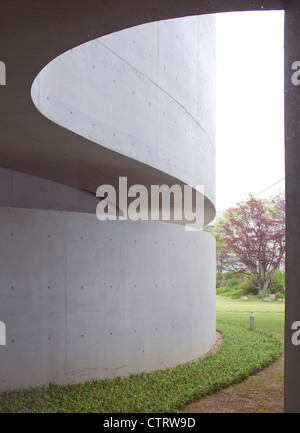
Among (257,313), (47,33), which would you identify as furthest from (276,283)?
(47,33)

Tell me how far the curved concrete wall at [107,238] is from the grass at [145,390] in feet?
1.05

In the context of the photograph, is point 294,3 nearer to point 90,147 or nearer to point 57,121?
point 57,121

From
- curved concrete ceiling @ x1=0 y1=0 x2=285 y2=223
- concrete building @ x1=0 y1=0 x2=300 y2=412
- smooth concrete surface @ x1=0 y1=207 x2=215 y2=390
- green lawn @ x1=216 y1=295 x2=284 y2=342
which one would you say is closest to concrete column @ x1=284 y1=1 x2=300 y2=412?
concrete building @ x1=0 y1=0 x2=300 y2=412

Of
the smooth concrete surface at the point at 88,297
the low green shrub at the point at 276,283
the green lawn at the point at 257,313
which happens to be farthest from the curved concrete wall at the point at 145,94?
the low green shrub at the point at 276,283

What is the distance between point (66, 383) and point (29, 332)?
102cm

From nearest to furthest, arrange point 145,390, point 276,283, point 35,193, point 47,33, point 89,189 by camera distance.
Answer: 1. point 47,33
2. point 145,390
3. point 35,193
4. point 89,189
5. point 276,283

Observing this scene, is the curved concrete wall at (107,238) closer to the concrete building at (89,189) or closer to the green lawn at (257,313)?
the concrete building at (89,189)

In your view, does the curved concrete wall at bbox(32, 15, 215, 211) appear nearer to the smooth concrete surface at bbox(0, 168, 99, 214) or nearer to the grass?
the smooth concrete surface at bbox(0, 168, 99, 214)

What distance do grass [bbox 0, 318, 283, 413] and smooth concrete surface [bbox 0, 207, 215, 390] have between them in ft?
1.04

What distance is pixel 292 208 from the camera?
3.03 meters

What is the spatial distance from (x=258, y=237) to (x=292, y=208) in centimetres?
2396

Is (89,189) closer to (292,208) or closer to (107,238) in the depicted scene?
(107,238)

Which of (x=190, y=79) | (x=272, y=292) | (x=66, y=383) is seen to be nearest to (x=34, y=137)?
(x=66, y=383)

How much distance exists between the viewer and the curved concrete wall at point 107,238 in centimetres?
630
